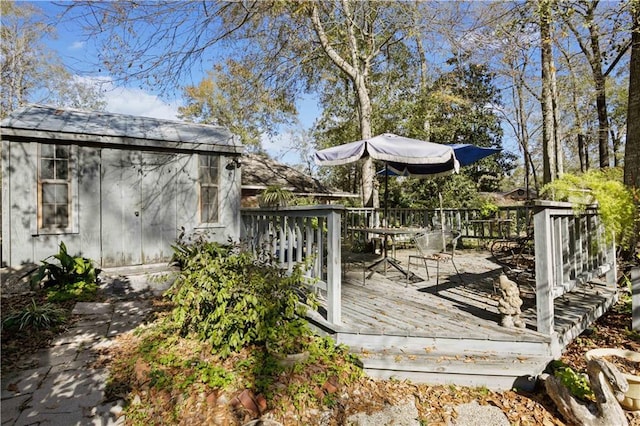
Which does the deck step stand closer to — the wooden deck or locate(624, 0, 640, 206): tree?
the wooden deck

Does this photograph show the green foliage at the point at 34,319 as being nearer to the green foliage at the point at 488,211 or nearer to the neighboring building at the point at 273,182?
the neighboring building at the point at 273,182

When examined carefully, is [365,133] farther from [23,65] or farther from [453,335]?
[23,65]

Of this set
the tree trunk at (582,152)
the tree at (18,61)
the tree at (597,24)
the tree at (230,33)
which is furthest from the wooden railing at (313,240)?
the tree trunk at (582,152)

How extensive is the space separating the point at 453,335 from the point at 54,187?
21.2 ft

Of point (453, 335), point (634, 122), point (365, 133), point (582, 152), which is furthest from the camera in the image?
point (582, 152)

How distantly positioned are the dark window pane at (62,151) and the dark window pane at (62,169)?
10cm

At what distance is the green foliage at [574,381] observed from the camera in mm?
2469

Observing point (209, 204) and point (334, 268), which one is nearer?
point (334, 268)

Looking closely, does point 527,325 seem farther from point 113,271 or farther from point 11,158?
point 11,158

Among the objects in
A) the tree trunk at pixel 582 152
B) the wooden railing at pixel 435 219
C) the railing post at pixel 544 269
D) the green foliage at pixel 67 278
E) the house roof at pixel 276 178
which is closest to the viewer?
the railing post at pixel 544 269

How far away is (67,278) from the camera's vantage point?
5094 mm

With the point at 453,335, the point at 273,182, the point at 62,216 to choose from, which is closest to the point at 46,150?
the point at 62,216

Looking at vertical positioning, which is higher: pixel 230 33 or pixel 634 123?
pixel 230 33

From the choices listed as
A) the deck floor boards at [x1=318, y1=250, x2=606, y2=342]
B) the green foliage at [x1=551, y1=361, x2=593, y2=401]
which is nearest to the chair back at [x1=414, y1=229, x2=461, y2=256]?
the deck floor boards at [x1=318, y1=250, x2=606, y2=342]
